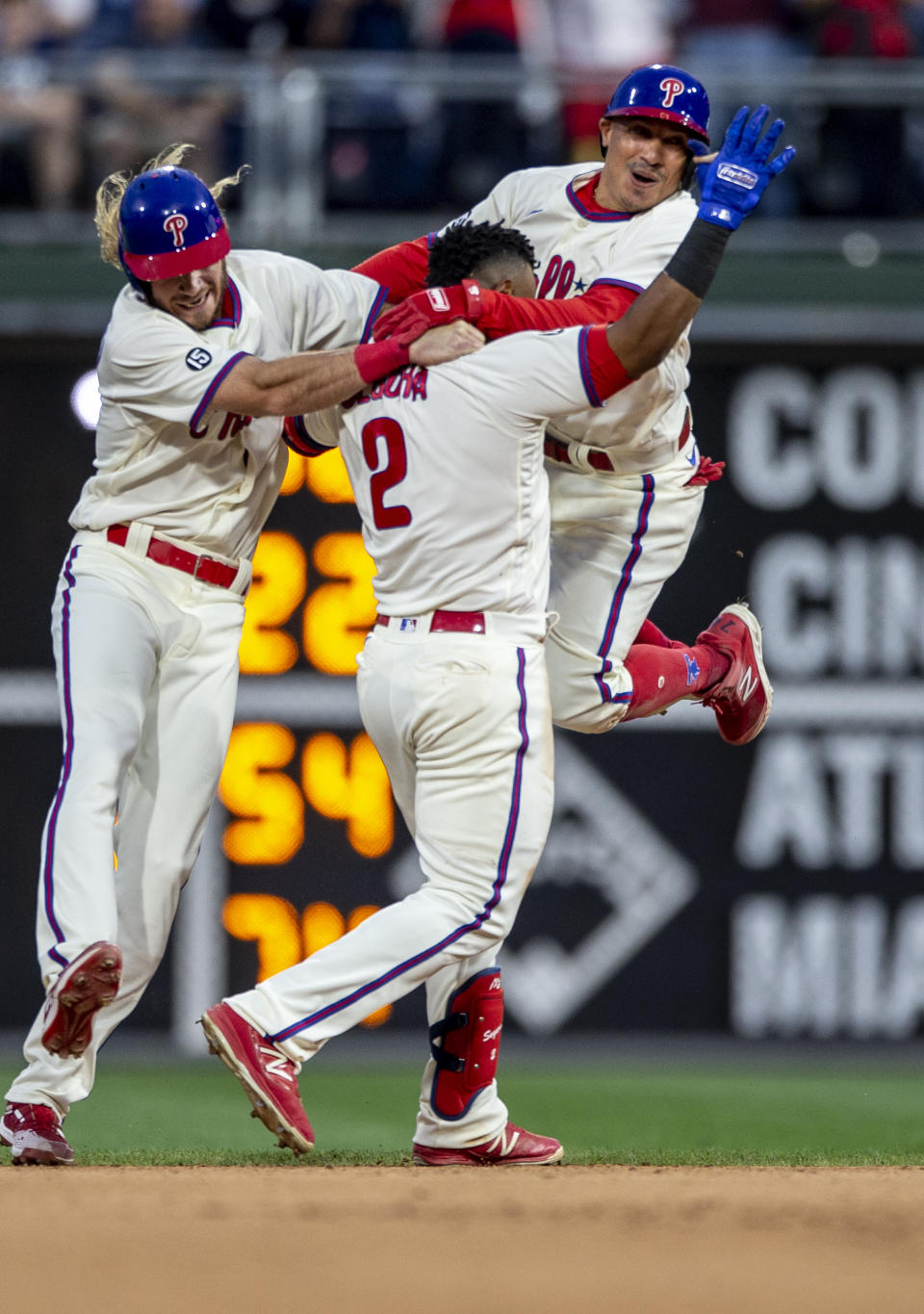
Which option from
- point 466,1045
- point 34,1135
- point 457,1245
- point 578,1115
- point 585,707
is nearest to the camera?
point 457,1245

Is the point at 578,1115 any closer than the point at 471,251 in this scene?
No

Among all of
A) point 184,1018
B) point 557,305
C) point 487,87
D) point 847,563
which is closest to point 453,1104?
point 557,305

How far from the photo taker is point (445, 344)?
444 cm

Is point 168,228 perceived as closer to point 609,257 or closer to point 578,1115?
point 609,257

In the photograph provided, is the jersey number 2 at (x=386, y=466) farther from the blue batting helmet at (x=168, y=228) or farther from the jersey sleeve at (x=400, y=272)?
the jersey sleeve at (x=400, y=272)

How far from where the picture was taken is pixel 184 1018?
23.6 feet

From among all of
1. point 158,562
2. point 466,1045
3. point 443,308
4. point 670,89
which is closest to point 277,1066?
point 466,1045

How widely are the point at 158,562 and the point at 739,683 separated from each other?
159cm

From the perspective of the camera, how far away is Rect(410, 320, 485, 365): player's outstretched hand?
14.5 ft

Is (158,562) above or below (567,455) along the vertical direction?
below

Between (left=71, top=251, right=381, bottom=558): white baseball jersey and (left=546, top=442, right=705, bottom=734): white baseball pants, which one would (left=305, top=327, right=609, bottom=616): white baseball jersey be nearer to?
(left=71, top=251, right=381, bottom=558): white baseball jersey

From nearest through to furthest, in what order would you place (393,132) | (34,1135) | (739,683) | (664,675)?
1. (34,1135)
2. (664,675)
3. (739,683)
4. (393,132)

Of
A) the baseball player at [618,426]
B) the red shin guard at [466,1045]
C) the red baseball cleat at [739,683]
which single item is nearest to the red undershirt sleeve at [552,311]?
the baseball player at [618,426]

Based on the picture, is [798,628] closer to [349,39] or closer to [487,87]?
[487,87]
